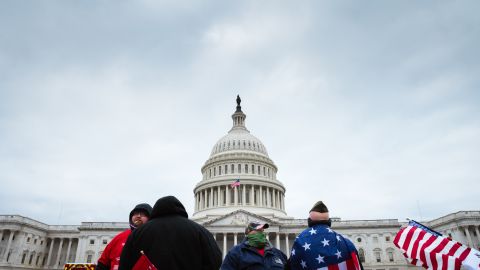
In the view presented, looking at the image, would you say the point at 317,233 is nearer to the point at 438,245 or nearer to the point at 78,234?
the point at 438,245

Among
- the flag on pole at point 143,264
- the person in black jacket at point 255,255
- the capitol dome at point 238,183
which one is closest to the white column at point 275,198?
the capitol dome at point 238,183

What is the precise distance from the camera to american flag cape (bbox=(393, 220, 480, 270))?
8.40 m

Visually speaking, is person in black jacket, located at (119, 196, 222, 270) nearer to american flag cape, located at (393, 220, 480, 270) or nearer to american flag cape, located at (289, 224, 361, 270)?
american flag cape, located at (289, 224, 361, 270)

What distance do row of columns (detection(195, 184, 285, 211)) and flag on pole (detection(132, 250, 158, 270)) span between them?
72.3 metres

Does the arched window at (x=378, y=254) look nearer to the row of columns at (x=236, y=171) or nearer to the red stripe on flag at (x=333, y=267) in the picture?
the row of columns at (x=236, y=171)

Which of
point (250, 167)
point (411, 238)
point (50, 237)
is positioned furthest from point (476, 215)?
point (50, 237)

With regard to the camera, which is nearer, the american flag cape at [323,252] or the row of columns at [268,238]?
the american flag cape at [323,252]

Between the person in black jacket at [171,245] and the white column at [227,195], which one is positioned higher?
the white column at [227,195]

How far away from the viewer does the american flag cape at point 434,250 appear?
840 centimetres

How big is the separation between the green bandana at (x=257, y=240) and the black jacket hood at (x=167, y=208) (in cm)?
188

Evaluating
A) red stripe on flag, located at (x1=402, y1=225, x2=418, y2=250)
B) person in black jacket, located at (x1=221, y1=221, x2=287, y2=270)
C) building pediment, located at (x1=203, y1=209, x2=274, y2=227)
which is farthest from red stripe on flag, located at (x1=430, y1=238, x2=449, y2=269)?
building pediment, located at (x1=203, y1=209, x2=274, y2=227)

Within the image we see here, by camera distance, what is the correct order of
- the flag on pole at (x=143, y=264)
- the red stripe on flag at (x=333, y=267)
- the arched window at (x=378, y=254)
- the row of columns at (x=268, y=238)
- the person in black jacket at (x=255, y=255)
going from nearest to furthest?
the flag on pole at (x=143, y=264)
the red stripe on flag at (x=333, y=267)
the person in black jacket at (x=255, y=255)
the row of columns at (x=268, y=238)
the arched window at (x=378, y=254)

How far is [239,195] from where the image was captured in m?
78.6

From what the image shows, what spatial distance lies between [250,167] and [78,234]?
1718 inches
